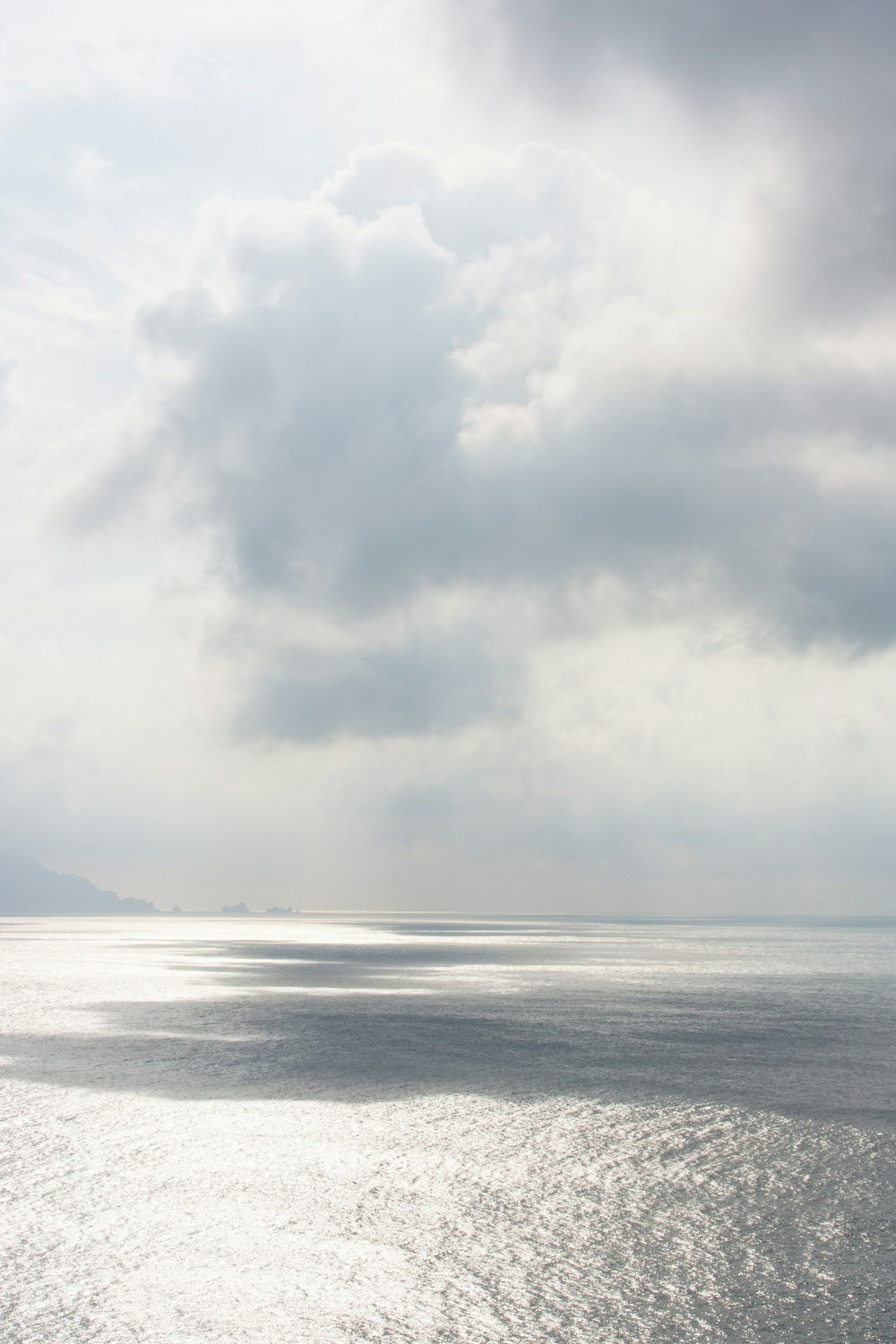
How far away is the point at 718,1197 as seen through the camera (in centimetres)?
2258

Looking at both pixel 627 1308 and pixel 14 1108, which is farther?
pixel 14 1108

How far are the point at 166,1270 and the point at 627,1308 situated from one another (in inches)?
328

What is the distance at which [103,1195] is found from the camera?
2311cm

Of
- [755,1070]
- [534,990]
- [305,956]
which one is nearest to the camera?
[755,1070]

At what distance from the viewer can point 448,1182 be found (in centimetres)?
2403

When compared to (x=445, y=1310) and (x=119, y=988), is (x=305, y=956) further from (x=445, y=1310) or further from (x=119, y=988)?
(x=445, y=1310)

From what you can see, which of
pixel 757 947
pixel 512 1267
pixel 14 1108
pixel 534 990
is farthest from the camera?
pixel 757 947

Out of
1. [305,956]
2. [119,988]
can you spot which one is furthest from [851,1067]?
[305,956]

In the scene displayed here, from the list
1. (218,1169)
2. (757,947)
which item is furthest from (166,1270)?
(757,947)

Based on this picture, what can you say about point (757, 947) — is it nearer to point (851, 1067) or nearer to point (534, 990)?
point (534, 990)

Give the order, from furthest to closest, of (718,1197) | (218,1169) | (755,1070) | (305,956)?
(305,956), (755,1070), (218,1169), (718,1197)

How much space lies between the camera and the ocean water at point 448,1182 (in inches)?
654

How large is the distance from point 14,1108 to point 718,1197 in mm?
22052

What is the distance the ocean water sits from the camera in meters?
16.6
